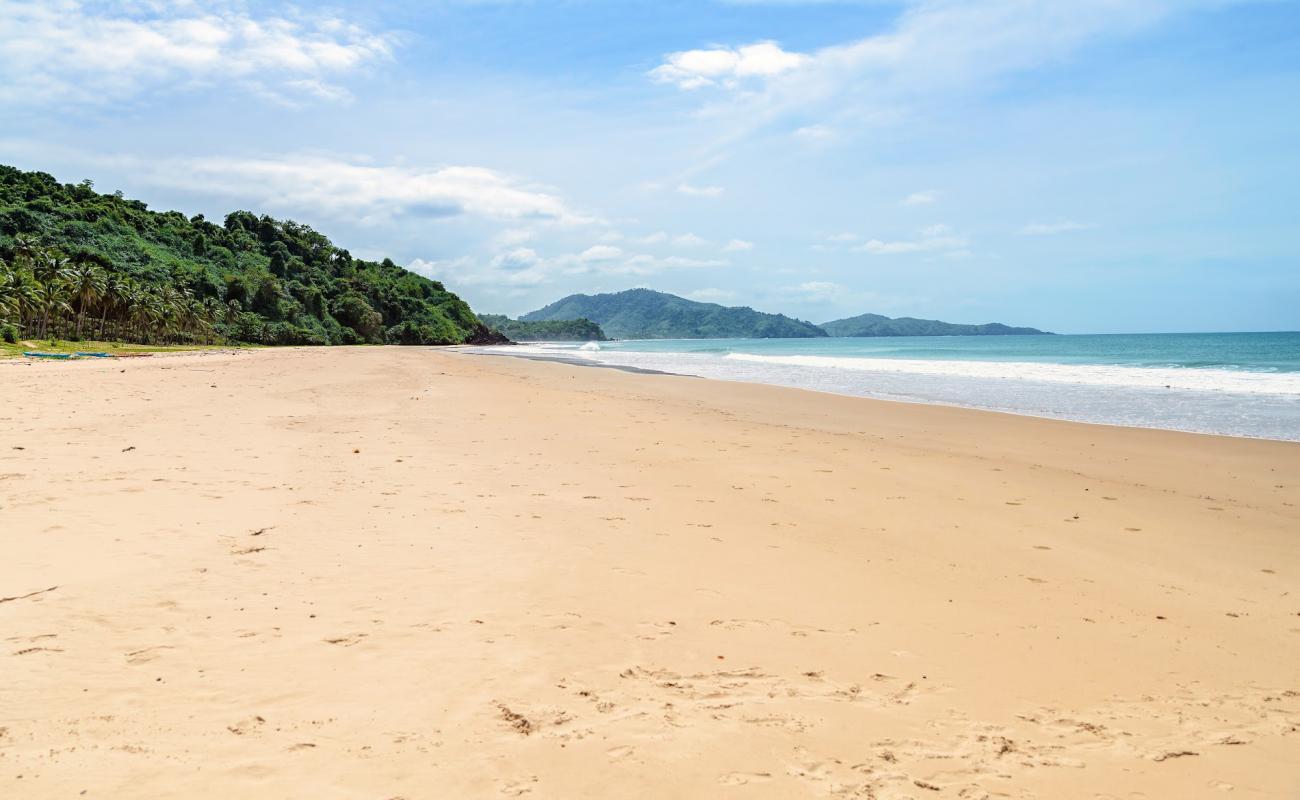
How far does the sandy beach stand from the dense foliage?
5450cm

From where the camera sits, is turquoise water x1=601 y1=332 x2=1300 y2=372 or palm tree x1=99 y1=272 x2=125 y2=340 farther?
Answer: palm tree x1=99 y1=272 x2=125 y2=340

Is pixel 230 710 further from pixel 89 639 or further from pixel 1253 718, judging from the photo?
pixel 1253 718

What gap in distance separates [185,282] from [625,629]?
95.9m

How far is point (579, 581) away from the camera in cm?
519

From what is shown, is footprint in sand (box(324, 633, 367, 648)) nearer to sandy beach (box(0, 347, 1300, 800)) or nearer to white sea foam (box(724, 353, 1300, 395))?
sandy beach (box(0, 347, 1300, 800))

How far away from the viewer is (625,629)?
4.38m

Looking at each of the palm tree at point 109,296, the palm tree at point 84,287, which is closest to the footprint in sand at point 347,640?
the palm tree at point 84,287

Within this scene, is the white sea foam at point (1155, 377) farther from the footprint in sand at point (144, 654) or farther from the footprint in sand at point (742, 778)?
the footprint in sand at point (144, 654)

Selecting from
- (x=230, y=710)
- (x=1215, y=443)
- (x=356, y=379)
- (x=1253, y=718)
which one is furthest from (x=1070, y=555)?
(x=356, y=379)

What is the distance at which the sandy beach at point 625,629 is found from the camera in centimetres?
297

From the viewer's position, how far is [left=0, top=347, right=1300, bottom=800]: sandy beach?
297 centimetres

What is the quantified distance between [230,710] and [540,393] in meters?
18.8

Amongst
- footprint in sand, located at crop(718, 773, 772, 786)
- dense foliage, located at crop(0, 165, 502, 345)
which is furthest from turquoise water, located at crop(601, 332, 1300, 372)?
dense foliage, located at crop(0, 165, 502, 345)

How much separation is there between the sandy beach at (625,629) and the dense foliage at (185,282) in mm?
54497
